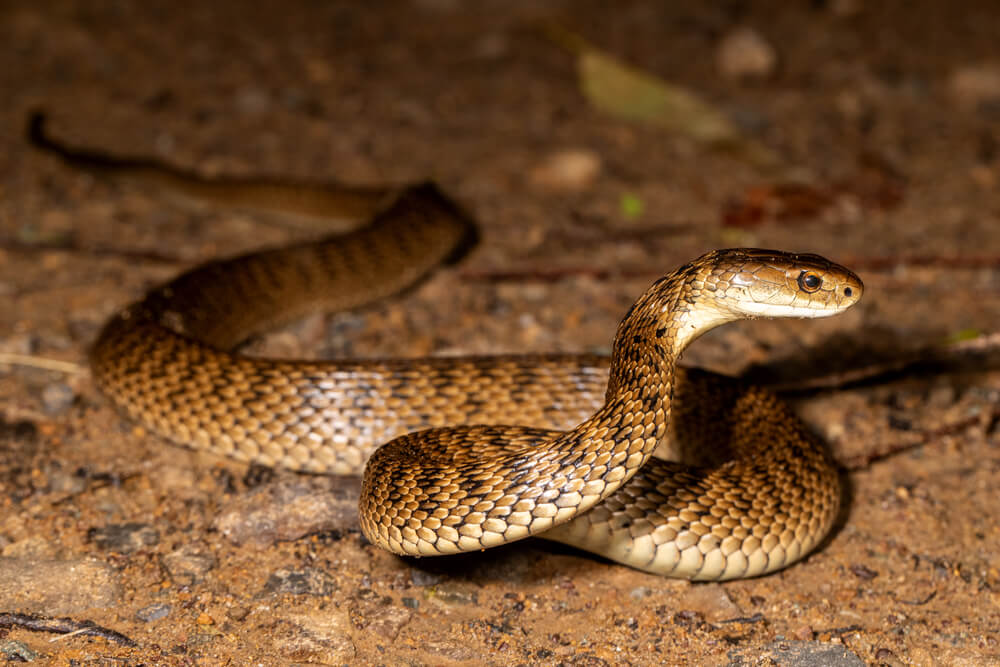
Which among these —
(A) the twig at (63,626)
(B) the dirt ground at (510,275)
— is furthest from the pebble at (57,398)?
(A) the twig at (63,626)

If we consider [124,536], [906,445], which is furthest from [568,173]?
[124,536]

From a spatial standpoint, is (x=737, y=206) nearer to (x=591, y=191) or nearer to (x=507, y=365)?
(x=591, y=191)

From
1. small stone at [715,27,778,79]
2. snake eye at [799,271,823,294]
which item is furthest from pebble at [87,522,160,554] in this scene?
small stone at [715,27,778,79]

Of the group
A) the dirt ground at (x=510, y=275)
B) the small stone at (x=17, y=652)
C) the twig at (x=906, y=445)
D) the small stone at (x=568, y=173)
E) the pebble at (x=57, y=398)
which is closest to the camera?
the small stone at (x=17, y=652)

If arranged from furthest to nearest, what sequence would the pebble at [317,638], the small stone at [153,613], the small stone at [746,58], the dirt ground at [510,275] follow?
the small stone at [746,58] → the dirt ground at [510,275] → the small stone at [153,613] → the pebble at [317,638]

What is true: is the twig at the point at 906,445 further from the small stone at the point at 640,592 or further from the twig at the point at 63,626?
the twig at the point at 63,626

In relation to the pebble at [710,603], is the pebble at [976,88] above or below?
above

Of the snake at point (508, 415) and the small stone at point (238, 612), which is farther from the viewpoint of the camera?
the small stone at point (238, 612)

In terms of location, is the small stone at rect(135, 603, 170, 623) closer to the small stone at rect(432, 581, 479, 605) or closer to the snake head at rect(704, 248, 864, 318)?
the small stone at rect(432, 581, 479, 605)
